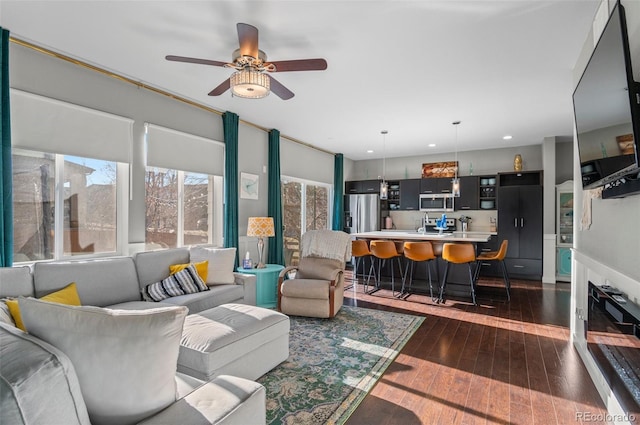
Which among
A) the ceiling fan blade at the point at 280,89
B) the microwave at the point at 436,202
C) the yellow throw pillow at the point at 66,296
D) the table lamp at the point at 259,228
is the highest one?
the ceiling fan blade at the point at 280,89

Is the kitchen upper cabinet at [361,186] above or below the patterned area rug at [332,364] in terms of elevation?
above

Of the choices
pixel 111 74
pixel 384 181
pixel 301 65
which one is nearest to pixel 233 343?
pixel 301 65

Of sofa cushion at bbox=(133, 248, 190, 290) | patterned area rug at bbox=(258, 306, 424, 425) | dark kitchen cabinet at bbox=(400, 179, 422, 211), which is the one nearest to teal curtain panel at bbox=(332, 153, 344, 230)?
dark kitchen cabinet at bbox=(400, 179, 422, 211)

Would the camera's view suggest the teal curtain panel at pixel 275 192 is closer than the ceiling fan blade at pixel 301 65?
No

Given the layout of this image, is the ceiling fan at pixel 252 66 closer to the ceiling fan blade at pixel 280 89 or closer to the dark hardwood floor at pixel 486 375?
the ceiling fan blade at pixel 280 89

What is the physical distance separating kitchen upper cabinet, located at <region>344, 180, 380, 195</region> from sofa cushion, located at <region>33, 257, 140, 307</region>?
244 inches

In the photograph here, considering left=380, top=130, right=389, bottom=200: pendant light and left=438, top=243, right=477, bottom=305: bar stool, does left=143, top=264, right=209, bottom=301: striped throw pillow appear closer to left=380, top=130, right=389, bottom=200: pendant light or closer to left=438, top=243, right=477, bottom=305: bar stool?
left=438, top=243, right=477, bottom=305: bar stool

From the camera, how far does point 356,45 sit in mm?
2941

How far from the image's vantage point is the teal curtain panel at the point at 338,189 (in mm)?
8250

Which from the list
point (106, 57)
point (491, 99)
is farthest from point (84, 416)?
point (491, 99)

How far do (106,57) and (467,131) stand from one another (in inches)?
218

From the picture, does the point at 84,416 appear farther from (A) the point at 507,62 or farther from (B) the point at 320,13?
(A) the point at 507,62

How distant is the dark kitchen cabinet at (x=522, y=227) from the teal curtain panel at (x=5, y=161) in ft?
25.6

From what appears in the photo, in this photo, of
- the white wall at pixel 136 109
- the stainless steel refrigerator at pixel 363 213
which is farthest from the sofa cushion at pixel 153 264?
the stainless steel refrigerator at pixel 363 213
